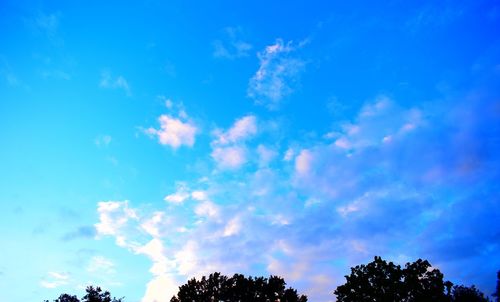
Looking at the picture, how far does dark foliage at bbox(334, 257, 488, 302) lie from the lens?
45.1 m

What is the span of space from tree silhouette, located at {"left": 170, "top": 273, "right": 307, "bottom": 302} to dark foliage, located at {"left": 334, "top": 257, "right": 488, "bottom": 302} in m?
9.99

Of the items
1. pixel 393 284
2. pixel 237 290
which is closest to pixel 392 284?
pixel 393 284

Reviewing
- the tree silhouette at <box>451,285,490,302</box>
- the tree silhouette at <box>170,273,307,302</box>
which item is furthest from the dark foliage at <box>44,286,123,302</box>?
the tree silhouette at <box>451,285,490,302</box>

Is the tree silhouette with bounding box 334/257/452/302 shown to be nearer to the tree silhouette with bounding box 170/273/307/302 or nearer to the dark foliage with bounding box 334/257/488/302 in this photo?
the dark foliage with bounding box 334/257/488/302

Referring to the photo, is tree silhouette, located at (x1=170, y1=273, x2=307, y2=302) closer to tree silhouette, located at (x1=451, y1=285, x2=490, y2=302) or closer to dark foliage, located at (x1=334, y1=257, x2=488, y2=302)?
dark foliage, located at (x1=334, y1=257, x2=488, y2=302)

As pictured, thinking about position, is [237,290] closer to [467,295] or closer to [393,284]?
[393,284]

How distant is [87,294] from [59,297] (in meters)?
7.40

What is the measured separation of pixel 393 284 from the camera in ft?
153

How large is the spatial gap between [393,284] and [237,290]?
2577cm

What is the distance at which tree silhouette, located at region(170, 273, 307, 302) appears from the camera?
54912 millimetres

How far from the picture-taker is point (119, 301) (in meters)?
57.7

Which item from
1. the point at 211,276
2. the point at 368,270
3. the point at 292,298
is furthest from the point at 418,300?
the point at 211,276

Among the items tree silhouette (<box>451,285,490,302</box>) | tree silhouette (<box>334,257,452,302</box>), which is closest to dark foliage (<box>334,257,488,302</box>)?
tree silhouette (<box>334,257,452,302</box>)

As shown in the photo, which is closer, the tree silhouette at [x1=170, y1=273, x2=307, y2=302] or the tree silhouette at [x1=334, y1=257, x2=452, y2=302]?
the tree silhouette at [x1=334, y1=257, x2=452, y2=302]
